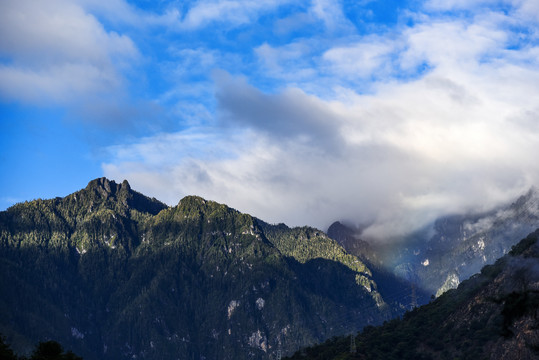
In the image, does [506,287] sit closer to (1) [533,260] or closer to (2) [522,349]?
(1) [533,260]

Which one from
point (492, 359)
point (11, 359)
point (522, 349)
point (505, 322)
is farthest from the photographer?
point (492, 359)

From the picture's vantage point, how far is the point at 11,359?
13288cm

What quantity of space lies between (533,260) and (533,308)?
336ft

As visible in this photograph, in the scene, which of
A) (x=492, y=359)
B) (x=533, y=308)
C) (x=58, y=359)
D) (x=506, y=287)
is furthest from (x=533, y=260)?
(x=58, y=359)

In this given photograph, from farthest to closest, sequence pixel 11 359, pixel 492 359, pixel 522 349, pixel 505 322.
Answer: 1. pixel 492 359
2. pixel 522 349
3. pixel 11 359
4. pixel 505 322

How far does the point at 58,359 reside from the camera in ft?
454

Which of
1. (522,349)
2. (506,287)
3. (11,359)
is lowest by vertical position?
(11,359)

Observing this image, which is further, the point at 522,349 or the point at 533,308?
the point at 522,349

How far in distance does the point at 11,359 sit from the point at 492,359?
409 feet

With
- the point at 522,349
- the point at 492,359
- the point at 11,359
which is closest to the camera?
the point at 11,359

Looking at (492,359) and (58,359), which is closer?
(58,359)

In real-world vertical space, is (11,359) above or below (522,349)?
below

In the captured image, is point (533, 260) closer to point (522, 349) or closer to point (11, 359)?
point (522, 349)

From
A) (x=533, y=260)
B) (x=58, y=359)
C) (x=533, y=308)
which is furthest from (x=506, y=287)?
(x=58, y=359)
